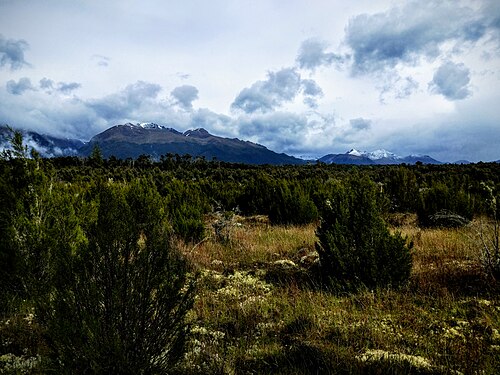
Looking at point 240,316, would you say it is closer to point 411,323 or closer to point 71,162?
point 411,323

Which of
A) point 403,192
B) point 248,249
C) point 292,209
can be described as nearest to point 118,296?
point 248,249

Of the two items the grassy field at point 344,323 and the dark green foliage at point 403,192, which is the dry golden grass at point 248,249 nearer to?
the grassy field at point 344,323

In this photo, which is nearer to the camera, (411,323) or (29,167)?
(411,323)


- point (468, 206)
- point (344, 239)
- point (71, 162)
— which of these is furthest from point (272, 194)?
point (71, 162)

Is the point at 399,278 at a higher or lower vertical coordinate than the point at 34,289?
lower

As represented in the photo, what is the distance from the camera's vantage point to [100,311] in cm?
272

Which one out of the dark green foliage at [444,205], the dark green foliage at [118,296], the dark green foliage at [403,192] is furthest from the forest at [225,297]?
the dark green foliage at [403,192]

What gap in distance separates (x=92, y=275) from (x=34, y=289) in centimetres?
42

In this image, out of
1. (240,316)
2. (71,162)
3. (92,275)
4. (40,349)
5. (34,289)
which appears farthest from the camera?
(71,162)

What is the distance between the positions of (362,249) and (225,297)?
246 cm

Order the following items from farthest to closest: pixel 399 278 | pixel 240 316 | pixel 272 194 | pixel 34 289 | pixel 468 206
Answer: pixel 272 194, pixel 468 206, pixel 399 278, pixel 240 316, pixel 34 289

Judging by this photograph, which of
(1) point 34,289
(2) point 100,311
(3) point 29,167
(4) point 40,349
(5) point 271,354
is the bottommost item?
(4) point 40,349

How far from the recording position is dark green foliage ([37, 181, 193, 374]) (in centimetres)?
252

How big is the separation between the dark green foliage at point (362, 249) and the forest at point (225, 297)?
0.9 inches
